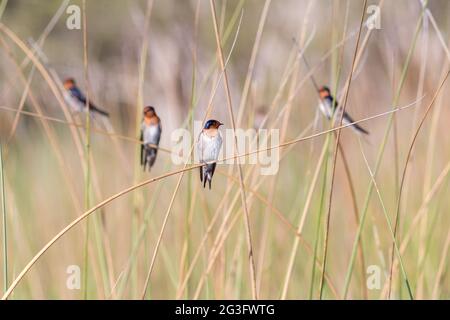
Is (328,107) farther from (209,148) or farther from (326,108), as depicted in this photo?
(209,148)

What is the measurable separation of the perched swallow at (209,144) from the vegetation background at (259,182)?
0.08 metres

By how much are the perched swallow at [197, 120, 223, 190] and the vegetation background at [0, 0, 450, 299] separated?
8cm

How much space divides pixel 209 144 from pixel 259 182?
0.64ft

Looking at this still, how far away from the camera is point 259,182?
0.81 m

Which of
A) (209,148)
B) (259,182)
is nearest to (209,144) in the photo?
(209,148)

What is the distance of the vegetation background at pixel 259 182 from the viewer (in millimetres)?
822

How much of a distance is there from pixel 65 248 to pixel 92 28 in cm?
172

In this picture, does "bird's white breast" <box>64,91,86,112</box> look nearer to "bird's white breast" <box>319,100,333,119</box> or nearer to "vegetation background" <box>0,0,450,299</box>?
"vegetation background" <box>0,0,450,299</box>

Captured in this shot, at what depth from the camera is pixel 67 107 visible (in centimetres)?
84

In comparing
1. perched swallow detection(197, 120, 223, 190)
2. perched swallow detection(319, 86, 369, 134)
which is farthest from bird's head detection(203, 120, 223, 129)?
perched swallow detection(319, 86, 369, 134)

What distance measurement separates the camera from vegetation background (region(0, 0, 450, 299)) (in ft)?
2.70
